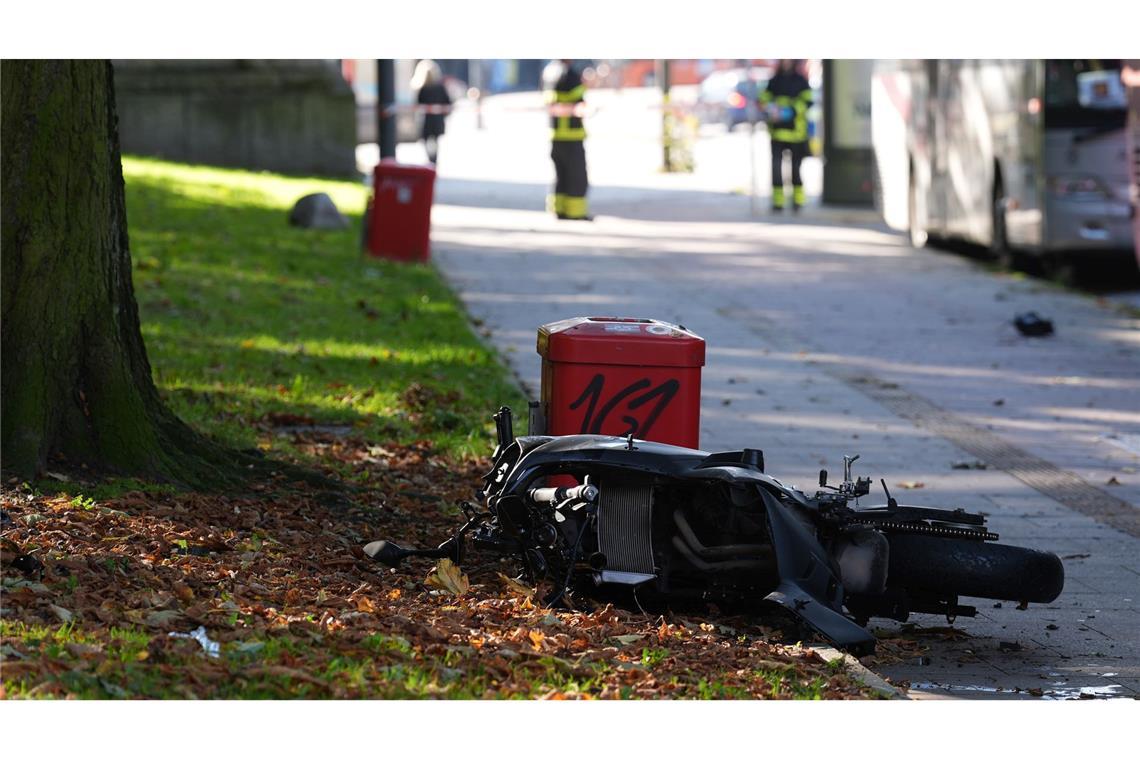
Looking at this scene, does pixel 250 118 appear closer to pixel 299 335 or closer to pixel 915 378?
pixel 299 335

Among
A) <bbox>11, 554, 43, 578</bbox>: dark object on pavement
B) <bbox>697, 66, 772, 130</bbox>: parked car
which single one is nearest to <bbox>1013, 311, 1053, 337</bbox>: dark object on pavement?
<bbox>11, 554, 43, 578</bbox>: dark object on pavement

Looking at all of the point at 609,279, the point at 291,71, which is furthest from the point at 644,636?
the point at 291,71

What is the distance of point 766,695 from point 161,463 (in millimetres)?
2926

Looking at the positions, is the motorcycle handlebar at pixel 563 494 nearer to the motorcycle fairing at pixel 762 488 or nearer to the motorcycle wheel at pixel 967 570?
the motorcycle fairing at pixel 762 488

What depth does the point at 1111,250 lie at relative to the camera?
15617 mm

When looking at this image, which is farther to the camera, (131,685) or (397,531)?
(397,531)

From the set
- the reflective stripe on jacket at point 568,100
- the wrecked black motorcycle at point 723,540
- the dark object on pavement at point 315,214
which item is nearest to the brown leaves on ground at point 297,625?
the wrecked black motorcycle at point 723,540

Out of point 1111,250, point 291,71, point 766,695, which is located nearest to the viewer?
point 766,695

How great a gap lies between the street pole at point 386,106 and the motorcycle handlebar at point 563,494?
13.6 metres

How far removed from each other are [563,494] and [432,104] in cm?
2601

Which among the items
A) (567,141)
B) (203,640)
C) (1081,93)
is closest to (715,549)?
(203,640)

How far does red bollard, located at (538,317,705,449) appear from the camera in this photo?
669 centimetres

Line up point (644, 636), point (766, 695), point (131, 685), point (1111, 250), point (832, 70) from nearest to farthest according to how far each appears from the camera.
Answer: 1. point (131, 685)
2. point (766, 695)
3. point (644, 636)
4. point (1111, 250)
5. point (832, 70)

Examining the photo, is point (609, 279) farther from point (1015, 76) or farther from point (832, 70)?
point (832, 70)
